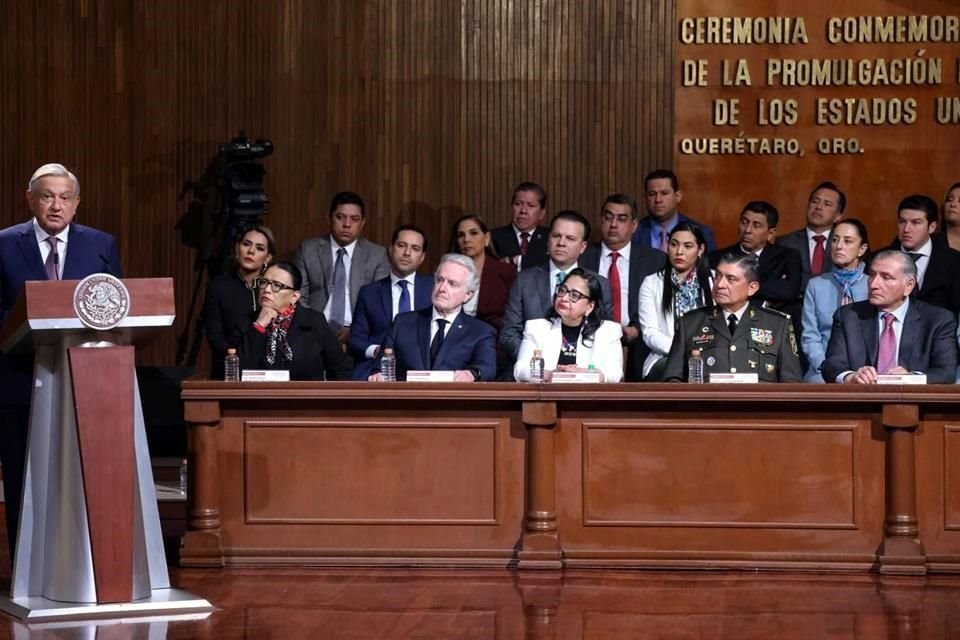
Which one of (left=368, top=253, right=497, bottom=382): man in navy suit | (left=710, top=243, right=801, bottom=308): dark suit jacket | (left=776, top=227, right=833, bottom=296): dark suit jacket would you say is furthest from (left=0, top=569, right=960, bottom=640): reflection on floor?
(left=776, top=227, right=833, bottom=296): dark suit jacket

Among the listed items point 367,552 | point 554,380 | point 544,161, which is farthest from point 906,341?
point 544,161

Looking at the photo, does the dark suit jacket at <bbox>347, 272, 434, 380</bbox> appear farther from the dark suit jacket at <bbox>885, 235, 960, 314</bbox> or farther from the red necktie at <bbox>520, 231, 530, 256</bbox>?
the dark suit jacket at <bbox>885, 235, 960, 314</bbox>

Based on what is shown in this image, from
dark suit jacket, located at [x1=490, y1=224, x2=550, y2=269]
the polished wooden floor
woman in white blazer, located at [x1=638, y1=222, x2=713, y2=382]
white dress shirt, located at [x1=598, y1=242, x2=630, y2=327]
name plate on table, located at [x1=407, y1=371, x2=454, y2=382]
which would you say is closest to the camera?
the polished wooden floor

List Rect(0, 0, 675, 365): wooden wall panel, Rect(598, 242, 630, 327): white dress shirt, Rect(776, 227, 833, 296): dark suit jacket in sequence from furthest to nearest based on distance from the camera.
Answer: Rect(0, 0, 675, 365): wooden wall panel
Rect(776, 227, 833, 296): dark suit jacket
Rect(598, 242, 630, 327): white dress shirt

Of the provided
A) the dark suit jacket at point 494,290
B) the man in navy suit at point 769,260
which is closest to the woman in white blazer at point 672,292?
the man in navy suit at point 769,260

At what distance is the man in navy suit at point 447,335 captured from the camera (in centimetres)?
590

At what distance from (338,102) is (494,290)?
1859 mm

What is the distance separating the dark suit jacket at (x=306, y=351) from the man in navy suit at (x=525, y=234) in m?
1.52

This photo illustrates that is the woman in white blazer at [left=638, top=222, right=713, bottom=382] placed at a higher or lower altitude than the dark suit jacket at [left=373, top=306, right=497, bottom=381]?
higher

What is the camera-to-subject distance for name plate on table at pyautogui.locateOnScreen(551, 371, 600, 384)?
5426 mm

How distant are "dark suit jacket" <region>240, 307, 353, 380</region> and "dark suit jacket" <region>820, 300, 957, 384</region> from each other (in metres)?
1.84

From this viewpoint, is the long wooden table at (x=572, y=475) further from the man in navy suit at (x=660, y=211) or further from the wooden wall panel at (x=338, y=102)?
the wooden wall panel at (x=338, y=102)

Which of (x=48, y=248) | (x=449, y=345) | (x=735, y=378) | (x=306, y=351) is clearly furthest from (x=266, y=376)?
(x=735, y=378)

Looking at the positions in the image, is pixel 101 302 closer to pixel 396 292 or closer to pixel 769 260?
pixel 396 292
